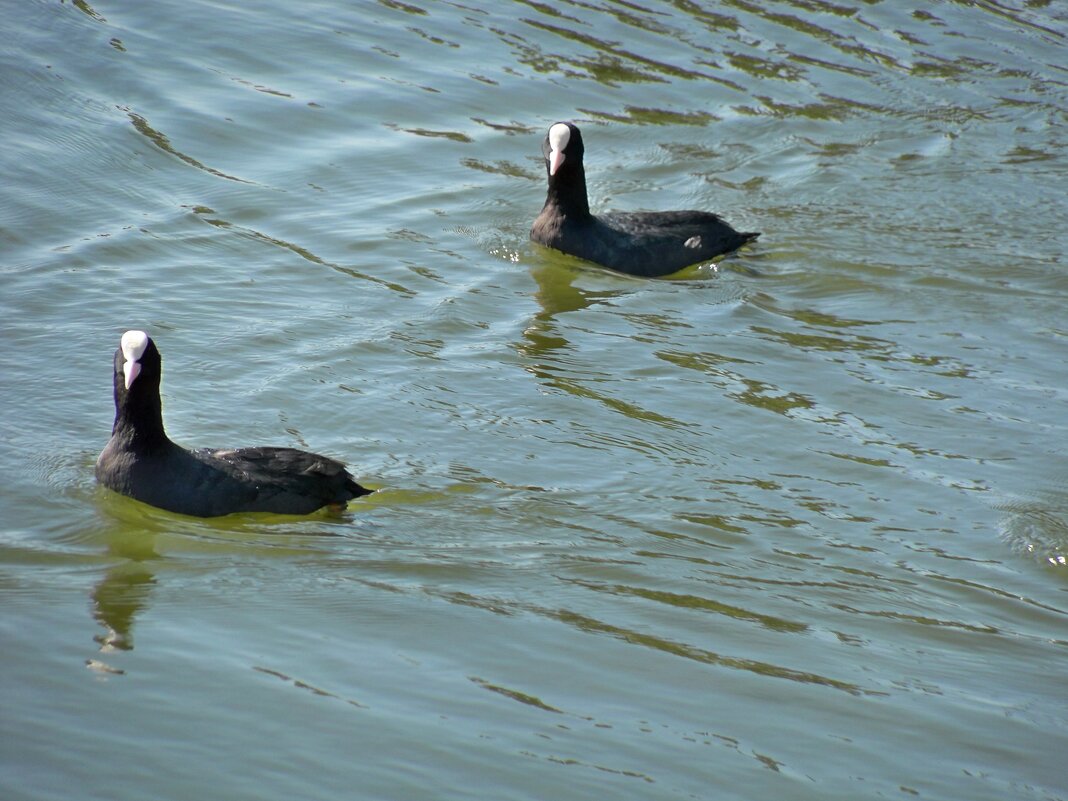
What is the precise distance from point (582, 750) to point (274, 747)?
0.95 m

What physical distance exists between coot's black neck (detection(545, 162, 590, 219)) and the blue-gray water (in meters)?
0.40

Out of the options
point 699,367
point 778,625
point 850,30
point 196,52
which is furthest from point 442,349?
point 850,30

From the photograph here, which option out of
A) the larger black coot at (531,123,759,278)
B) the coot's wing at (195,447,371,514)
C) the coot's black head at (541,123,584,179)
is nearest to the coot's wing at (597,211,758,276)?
the larger black coot at (531,123,759,278)

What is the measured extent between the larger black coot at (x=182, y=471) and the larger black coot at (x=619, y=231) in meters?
4.19

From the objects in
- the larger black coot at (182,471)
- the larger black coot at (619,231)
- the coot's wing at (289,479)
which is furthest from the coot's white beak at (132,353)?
the larger black coot at (619,231)

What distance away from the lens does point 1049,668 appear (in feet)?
17.1

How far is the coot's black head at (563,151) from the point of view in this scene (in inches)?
391

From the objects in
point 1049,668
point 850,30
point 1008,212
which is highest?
point 850,30

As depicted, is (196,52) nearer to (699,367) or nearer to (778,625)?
(699,367)

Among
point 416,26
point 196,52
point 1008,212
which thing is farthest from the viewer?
point 416,26

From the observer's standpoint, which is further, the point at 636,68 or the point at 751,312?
the point at 636,68

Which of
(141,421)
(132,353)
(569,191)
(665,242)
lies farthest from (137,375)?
(665,242)

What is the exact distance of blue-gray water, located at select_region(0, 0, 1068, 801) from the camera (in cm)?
448

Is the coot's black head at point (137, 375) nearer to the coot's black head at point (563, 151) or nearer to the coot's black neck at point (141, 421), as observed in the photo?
the coot's black neck at point (141, 421)
